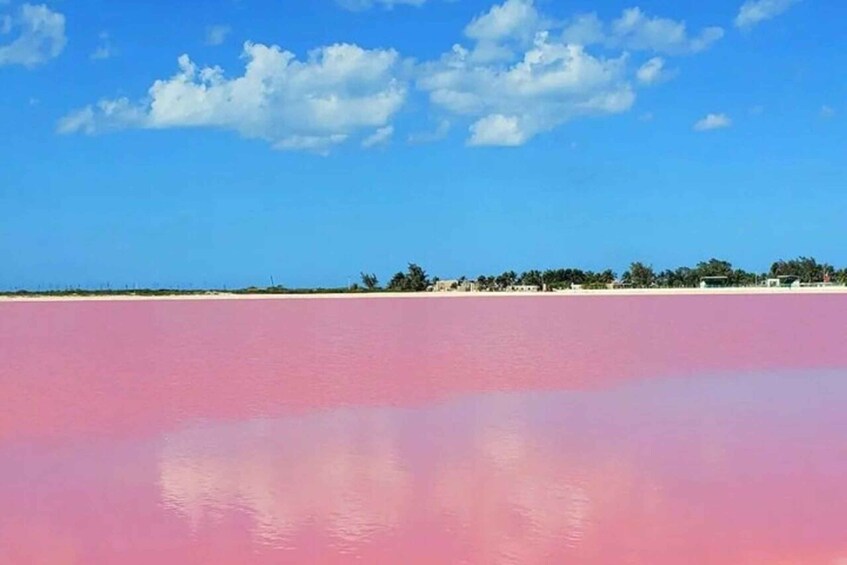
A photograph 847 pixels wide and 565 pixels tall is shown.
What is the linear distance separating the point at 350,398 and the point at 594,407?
2.35 m

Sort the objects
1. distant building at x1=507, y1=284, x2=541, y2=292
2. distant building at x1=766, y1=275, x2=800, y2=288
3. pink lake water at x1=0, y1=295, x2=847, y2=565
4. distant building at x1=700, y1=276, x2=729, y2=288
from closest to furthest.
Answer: pink lake water at x1=0, y1=295, x2=847, y2=565 → distant building at x1=766, y1=275, x2=800, y2=288 → distant building at x1=700, y1=276, x2=729, y2=288 → distant building at x1=507, y1=284, x2=541, y2=292

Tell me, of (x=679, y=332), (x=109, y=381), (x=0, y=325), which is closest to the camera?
(x=109, y=381)

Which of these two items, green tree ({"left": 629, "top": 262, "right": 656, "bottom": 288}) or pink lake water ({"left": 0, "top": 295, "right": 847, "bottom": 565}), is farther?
green tree ({"left": 629, "top": 262, "right": 656, "bottom": 288})

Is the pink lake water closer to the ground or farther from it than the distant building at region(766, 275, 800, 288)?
closer to the ground

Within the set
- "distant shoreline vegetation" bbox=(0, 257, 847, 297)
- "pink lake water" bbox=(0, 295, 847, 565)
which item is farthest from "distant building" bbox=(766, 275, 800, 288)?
"pink lake water" bbox=(0, 295, 847, 565)

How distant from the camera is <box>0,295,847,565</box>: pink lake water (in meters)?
4.23

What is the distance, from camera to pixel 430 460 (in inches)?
233

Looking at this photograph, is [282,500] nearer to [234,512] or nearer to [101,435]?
[234,512]

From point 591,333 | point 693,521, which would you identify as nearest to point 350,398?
point 693,521

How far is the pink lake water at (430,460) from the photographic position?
13.9 ft

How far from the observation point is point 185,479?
5535 millimetres

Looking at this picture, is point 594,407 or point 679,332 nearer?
point 594,407

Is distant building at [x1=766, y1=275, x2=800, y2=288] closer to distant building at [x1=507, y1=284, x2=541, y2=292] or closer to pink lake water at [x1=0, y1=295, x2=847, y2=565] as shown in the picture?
distant building at [x1=507, y1=284, x2=541, y2=292]

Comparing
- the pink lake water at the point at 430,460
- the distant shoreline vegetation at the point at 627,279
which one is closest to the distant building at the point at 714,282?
the distant shoreline vegetation at the point at 627,279
